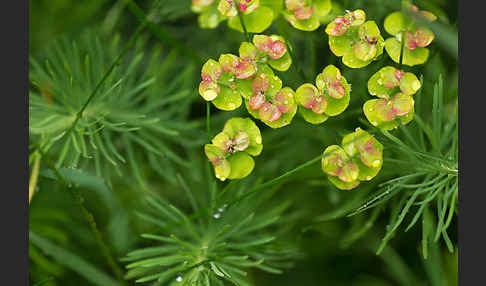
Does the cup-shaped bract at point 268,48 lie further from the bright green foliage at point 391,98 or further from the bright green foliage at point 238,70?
the bright green foliage at point 391,98

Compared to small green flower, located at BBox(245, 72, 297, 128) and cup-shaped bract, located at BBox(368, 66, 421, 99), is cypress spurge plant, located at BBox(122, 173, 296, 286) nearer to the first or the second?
small green flower, located at BBox(245, 72, 297, 128)

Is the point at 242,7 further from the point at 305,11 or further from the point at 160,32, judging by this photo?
the point at 160,32

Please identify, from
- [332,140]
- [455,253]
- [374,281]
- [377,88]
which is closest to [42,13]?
[332,140]

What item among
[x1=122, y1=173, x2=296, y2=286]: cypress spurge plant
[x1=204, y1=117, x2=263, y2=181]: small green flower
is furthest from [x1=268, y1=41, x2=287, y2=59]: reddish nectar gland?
[x1=122, y1=173, x2=296, y2=286]: cypress spurge plant

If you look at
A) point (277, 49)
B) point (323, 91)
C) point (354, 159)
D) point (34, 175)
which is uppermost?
point (34, 175)

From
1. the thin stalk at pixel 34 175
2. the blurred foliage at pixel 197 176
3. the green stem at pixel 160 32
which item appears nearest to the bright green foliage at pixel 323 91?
the blurred foliage at pixel 197 176

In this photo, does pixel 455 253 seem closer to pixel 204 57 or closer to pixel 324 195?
pixel 324 195

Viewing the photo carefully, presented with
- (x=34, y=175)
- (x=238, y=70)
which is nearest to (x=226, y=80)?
(x=238, y=70)
